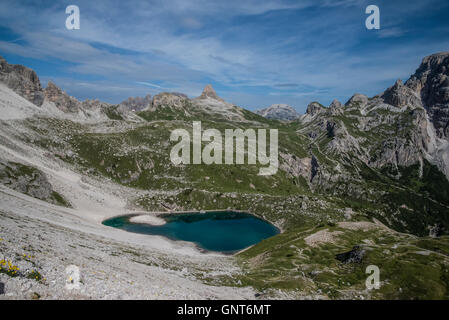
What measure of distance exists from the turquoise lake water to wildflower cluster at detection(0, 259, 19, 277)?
100m

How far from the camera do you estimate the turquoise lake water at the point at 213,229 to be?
424 feet

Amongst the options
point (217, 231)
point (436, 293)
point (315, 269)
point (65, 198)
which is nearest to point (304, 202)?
point (217, 231)

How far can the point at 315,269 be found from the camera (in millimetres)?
63500

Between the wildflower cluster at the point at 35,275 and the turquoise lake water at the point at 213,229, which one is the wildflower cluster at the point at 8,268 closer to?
the wildflower cluster at the point at 35,275

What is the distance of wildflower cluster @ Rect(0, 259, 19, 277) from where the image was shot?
2258cm

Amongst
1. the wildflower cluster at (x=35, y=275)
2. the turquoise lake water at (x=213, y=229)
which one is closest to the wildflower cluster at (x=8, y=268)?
the wildflower cluster at (x=35, y=275)

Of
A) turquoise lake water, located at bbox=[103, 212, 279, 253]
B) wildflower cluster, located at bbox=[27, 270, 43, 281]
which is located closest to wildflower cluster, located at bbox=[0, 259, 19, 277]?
wildflower cluster, located at bbox=[27, 270, 43, 281]

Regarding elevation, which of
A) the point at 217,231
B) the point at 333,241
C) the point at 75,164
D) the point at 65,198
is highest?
the point at 75,164

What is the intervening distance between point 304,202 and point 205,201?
69.4m

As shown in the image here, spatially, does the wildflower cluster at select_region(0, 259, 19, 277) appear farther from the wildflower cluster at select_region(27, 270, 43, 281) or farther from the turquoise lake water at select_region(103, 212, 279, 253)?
the turquoise lake water at select_region(103, 212, 279, 253)

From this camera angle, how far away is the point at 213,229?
149m

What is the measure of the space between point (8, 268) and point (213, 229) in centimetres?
13046

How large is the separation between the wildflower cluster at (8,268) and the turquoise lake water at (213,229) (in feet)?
330

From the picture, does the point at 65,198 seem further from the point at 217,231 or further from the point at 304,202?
the point at 304,202
